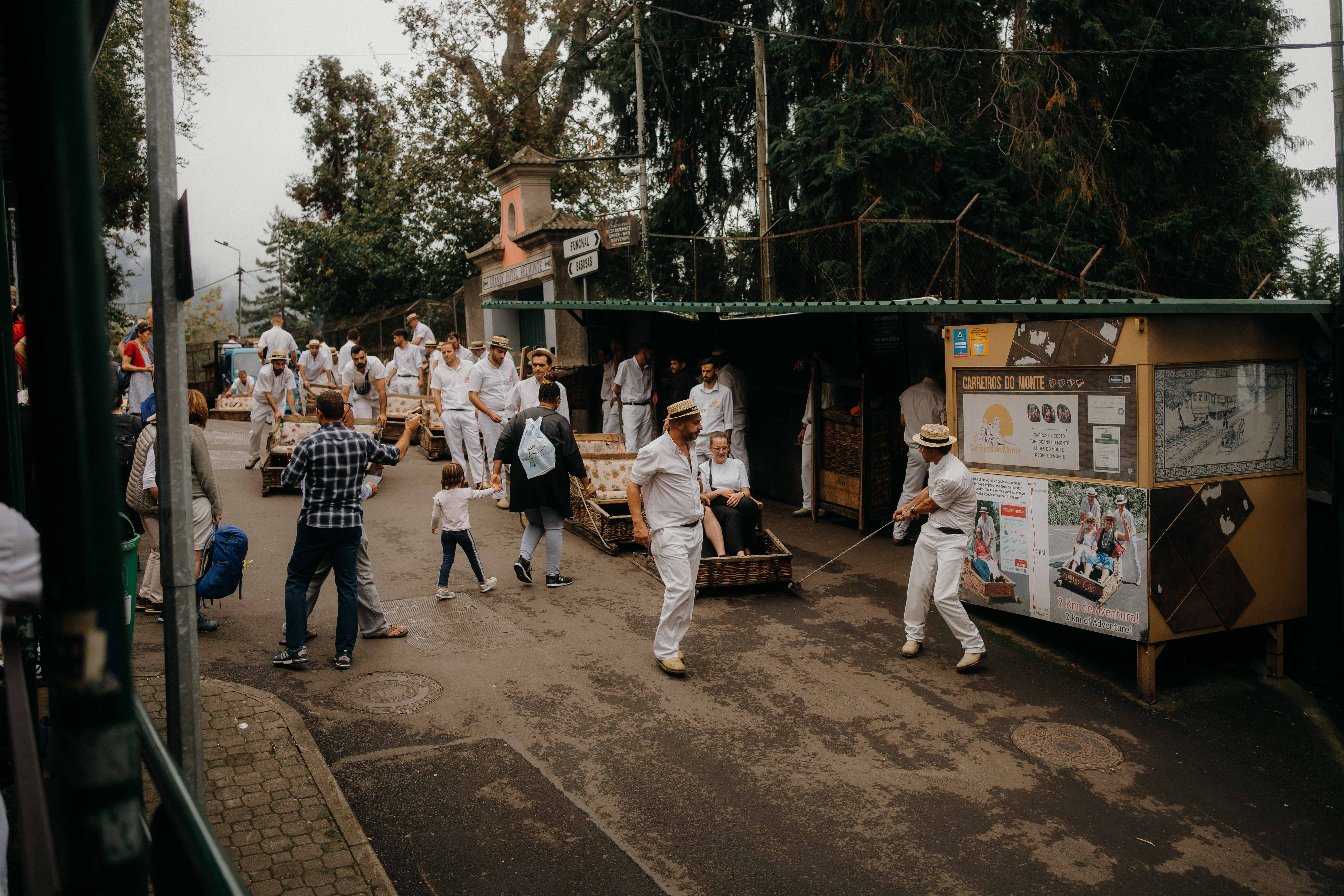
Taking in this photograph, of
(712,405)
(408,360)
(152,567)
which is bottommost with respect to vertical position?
(152,567)

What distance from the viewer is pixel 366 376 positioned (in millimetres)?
15656

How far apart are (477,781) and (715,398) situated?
738cm

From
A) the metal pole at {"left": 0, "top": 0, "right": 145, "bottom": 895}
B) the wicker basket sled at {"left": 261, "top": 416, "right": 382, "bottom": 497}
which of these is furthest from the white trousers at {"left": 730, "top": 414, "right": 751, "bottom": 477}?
the metal pole at {"left": 0, "top": 0, "right": 145, "bottom": 895}

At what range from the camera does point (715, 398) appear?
39.8ft

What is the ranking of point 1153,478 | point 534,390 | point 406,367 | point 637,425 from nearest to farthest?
point 1153,478 → point 534,390 → point 637,425 → point 406,367

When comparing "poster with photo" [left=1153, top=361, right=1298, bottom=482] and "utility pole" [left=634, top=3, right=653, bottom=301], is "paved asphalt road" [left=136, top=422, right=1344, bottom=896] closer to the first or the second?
"poster with photo" [left=1153, top=361, right=1298, bottom=482]

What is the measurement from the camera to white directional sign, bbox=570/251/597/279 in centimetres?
1611

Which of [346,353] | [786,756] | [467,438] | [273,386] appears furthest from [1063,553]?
[346,353]

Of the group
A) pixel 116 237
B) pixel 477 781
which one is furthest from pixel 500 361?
pixel 116 237

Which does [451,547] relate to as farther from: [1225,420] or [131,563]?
[1225,420]

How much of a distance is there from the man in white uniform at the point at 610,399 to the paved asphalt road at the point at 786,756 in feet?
20.9

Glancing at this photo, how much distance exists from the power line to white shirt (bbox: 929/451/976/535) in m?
6.89

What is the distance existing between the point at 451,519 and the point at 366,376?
795cm

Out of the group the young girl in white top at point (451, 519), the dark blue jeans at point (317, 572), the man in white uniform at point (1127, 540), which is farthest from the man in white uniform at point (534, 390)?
the man in white uniform at point (1127, 540)
